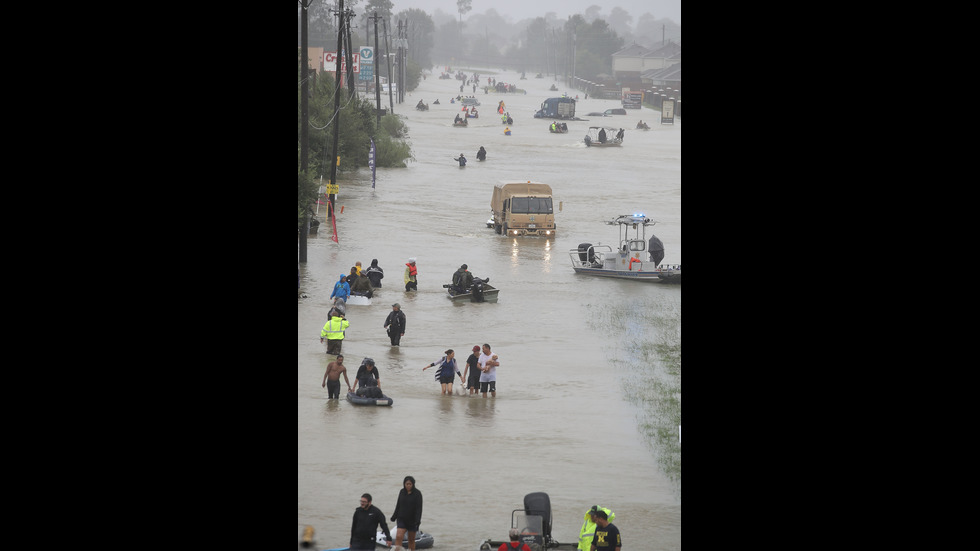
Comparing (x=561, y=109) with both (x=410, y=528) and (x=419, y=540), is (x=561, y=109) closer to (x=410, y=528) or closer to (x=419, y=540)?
(x=419, y=540)

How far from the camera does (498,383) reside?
21.8 m

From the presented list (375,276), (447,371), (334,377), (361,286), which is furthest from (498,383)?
(375,276)

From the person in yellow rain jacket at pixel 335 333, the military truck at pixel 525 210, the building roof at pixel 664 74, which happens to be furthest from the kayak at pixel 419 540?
the building roof at pixel 664 74

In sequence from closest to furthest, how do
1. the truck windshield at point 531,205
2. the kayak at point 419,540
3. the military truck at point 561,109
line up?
the kayak at point 419,540 < the truck windshield at point 531,205 < the military truck at point 561,109

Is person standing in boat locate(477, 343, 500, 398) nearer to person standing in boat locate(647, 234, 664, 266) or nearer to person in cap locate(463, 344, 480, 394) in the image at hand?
Answer: person in cap locate(463, 344, 480, 394)

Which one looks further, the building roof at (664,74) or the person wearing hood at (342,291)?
the building roof at (664,74)

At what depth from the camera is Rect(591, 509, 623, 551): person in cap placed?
12.7m

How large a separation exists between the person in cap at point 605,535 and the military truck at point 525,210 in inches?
1045

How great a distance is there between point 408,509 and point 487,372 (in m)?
7.21

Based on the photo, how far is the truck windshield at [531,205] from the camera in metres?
39.0

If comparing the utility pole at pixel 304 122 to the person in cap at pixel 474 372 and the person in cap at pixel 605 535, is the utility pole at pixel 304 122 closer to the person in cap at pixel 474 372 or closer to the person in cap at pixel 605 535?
the person in cap at pixel 474 372

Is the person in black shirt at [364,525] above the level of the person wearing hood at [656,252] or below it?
below
